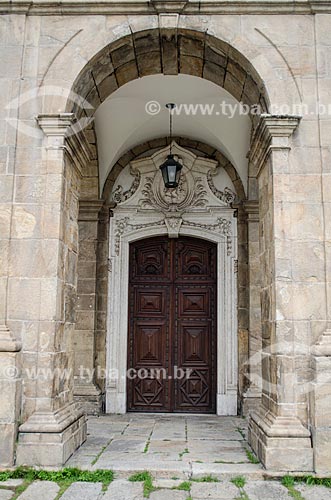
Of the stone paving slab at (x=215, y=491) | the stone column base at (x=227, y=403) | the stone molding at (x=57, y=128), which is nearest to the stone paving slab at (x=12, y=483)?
the stone paving slab at (x=215, y=491)

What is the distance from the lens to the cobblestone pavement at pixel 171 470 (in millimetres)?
3602

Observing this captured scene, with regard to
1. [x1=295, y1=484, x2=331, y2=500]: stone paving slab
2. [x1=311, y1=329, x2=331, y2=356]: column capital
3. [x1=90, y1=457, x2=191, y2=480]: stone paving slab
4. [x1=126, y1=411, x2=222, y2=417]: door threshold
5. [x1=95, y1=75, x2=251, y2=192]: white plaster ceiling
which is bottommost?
[x1=126, y1=411, x2=222, y2=417]: door threshold

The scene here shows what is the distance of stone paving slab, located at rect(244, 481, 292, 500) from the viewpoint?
3572mm

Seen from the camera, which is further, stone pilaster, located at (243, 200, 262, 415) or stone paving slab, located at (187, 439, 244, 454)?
stone pilaster, located at (243, 200, 262, 415)

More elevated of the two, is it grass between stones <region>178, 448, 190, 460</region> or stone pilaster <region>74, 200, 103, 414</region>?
stone pilaster <region>74, 200, 103, 414</region>

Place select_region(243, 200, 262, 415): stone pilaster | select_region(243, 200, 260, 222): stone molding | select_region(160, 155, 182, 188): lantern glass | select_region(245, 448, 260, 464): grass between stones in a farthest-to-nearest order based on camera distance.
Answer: select_region(243, 200, 260, 222): stone molding, select_region(243, 200, 262, 415): stone pilaster, select_region(160, 155, 182, 188): lantern glass, select_region(245, 448, 260, 464): grass between stones

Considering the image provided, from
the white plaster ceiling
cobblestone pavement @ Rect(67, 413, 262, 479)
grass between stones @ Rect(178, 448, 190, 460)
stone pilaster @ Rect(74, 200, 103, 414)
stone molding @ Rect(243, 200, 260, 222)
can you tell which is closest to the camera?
cobblestone pavement @ Rect(67, 413, 262, 479)

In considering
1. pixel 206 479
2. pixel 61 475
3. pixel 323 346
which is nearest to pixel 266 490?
pixel 206 479

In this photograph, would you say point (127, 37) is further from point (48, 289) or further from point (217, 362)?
point (217, 362)

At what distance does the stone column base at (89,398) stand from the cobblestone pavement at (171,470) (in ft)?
3.67

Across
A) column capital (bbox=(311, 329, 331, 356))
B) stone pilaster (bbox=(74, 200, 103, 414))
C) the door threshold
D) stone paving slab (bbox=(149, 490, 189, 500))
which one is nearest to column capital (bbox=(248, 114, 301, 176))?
column capital (bbox=(311, 329, 331, 356))

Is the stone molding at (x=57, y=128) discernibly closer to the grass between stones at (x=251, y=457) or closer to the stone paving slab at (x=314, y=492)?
the grass between stones at (x=251, y=457)

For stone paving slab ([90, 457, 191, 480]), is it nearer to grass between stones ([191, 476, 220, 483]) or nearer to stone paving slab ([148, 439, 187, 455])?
grass between stones ([191, 476, 220, 483])

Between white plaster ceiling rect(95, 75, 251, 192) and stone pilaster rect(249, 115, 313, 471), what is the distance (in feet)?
6.45
